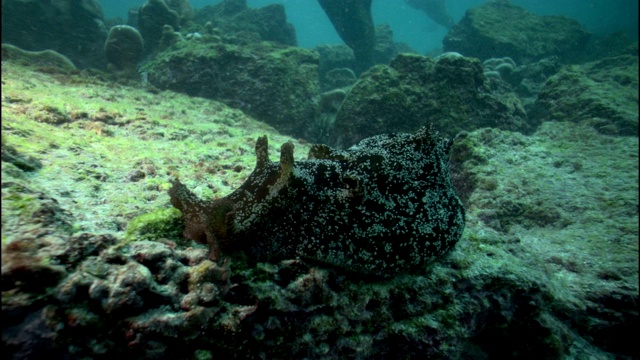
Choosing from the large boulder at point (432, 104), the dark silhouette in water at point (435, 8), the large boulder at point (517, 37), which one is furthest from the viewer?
the dark silhouette in water at point (435, 8)

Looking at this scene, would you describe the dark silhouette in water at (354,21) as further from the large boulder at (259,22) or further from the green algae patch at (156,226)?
the green algae patch at (156,226)

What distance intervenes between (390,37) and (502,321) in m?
22.7

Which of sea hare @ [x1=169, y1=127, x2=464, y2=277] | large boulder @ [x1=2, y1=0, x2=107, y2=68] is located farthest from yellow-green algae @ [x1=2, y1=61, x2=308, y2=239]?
large boulder @ [x1=2, y1=0, x2=107, y2=68]

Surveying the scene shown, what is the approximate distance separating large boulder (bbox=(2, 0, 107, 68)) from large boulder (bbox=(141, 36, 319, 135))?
4.12 metres

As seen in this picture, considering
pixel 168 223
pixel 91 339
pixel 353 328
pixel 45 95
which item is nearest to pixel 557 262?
pixel 353 328

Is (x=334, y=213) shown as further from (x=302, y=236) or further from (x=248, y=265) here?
(x=248, y=265)

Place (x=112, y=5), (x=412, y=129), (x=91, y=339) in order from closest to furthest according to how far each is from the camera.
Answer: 1. (x=91, y=339)
2. (x=412, y=129)
3. (x=112, y=5)

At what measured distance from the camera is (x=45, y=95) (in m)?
4.88

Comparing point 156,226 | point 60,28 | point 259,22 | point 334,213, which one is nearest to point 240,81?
point 60,28

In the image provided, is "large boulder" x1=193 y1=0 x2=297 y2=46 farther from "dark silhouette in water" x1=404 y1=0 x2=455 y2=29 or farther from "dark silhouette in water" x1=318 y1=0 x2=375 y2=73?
"dark silhouette in water" x1=404 y1=0 x2=455 y2=29

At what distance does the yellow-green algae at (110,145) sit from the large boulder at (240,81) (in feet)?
6.81

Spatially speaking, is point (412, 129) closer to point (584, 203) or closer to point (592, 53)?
point (584, 203)

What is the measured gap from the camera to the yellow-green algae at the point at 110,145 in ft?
8.50

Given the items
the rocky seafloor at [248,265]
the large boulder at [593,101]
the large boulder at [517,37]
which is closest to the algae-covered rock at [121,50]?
the rocky seafloor at [248,265]
